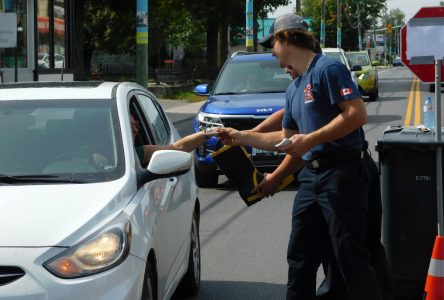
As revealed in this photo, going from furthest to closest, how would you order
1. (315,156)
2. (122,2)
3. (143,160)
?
(122,2)
(143,160)
(315,156)

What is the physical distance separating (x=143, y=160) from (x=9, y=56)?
17753mm

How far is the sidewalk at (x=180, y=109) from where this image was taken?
24953 millimetres

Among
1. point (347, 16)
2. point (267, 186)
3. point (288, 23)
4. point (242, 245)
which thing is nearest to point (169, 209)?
point (267, 186)

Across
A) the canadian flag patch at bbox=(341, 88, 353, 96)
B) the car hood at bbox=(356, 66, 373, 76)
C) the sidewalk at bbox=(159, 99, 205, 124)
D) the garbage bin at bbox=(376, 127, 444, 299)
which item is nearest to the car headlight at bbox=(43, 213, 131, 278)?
the canadian flag patch at bbox=(341, 88, 353, 96)

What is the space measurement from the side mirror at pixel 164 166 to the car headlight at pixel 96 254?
23.5 inches

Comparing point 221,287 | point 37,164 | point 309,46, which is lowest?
point 221,287

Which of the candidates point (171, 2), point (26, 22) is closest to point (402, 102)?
point (26, 22)

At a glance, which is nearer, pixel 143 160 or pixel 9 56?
pixel 143 160

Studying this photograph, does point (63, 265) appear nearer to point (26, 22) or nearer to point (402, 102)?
point (26, 22)

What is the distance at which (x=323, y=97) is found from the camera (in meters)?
4.75

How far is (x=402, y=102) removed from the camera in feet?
101

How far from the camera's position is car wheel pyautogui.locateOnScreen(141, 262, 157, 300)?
4414mm

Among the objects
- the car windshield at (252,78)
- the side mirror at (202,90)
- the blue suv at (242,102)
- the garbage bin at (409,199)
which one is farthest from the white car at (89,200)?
the side mirror at (202,90)

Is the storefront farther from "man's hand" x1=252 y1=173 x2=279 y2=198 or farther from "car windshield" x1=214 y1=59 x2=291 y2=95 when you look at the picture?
"man's hand" x1=252 y1=173 x2=279 y2=198
